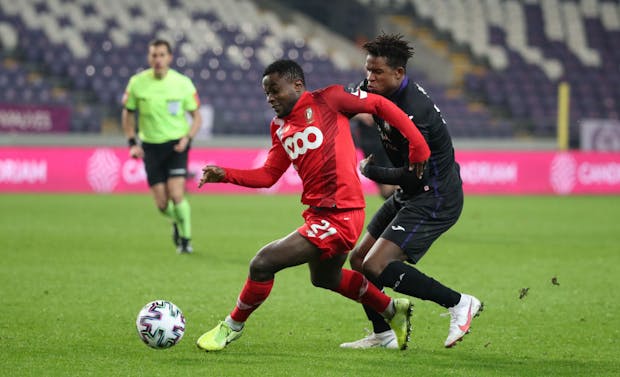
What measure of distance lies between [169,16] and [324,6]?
5855mm

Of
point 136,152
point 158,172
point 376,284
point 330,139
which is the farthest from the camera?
point 158,172

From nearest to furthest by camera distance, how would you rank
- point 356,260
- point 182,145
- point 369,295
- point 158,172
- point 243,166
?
point 369,295 < point 356,260 < point 182,145 < point 158,172 < point 243,166

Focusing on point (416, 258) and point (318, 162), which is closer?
point (318, 162)

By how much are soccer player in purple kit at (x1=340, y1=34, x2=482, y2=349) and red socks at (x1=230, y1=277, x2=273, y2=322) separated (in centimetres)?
62

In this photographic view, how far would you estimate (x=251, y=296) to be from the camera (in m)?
6.07

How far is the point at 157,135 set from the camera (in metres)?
11.5

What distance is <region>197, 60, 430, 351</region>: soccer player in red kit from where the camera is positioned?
19.0 ft

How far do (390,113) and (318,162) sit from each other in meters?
0.51


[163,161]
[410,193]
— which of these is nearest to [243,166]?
[163,161]

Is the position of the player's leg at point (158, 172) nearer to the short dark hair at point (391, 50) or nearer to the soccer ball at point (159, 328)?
the soccer ball at point (159, 328)

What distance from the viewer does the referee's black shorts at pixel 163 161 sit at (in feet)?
37.5

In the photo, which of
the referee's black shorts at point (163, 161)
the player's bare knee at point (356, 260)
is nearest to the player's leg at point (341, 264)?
the player's bare knee at point (356, 260)

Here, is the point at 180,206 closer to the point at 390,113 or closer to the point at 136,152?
the point at 136,152

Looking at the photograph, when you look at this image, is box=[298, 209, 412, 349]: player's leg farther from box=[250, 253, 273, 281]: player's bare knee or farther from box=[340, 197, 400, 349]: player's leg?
box=[250, 253, 273, 281]: player's bare knee
